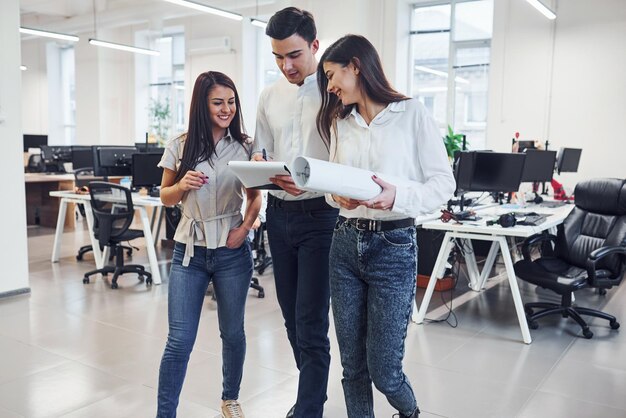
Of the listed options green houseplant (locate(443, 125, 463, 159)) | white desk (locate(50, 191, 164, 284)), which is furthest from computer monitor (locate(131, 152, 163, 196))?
green houseplant (locate(443, 125, 463, 159))

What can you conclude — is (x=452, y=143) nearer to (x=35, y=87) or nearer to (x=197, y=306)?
(x=197, y=306)

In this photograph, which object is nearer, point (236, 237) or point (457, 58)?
point (236, 237)

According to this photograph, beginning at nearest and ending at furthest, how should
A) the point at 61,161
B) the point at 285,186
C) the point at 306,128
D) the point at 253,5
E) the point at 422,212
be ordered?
the point at 422,212, the point at 285,186, the point at 306,128, the point at 61,161, the point at 253,5

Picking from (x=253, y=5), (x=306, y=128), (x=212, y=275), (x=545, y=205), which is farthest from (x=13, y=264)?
(x=253, y=5)

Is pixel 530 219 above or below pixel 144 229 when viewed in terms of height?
above

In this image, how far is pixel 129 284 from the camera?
5.24 meters

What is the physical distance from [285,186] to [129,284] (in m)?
A: 3.80

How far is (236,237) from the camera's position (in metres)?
2.21

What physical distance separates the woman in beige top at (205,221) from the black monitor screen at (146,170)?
3.54 meters

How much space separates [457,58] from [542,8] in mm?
2238

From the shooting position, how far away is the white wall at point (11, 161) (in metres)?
4.46

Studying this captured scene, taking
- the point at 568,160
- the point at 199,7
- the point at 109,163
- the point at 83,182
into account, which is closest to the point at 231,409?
the point at 109,163

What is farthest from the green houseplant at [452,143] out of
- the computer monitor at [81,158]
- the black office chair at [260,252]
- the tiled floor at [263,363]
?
the computer monitor at [81,158]

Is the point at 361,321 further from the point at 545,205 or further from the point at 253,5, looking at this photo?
the point at 253,5
